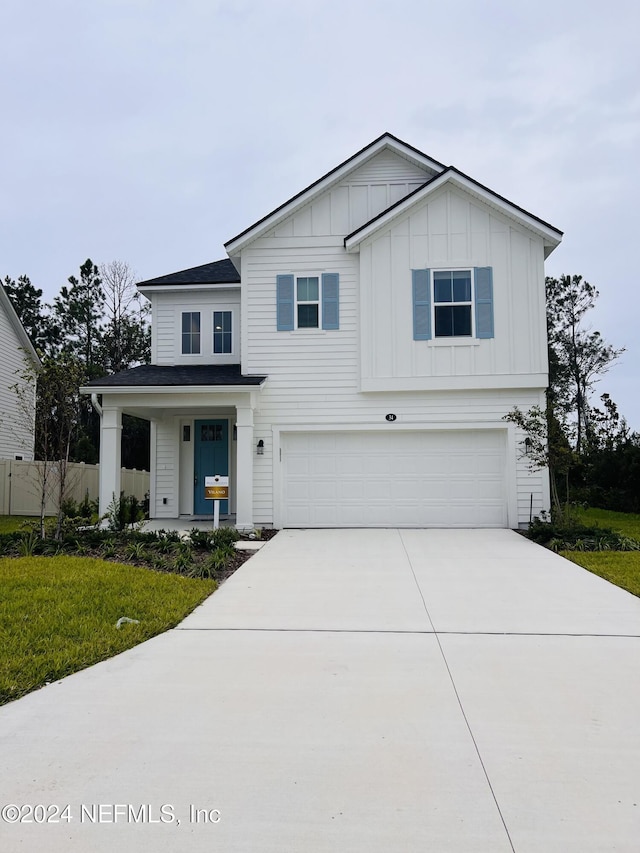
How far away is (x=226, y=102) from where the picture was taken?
1666 centimetres

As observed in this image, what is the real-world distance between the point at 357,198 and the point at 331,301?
253cm

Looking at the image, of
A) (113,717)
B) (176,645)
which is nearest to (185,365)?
(176,645)

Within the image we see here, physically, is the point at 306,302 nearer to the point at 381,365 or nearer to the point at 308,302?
the point at 308,302

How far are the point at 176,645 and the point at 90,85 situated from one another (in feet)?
49.5

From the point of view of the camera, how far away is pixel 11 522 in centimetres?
1571

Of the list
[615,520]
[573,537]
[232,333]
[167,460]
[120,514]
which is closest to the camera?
[573,537]

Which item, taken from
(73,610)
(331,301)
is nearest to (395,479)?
(331,301)

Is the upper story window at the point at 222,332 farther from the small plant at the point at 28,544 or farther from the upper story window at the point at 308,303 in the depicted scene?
the small plant at the point at 28,544

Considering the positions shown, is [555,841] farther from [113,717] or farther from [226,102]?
[226,102]

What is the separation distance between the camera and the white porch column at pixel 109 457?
1198 cm

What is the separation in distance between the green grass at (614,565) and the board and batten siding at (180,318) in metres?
9.12

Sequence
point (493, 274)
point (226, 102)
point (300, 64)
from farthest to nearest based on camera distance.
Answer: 1. point (226, 102)
2. point (300, 64)
3. point (493, 274)

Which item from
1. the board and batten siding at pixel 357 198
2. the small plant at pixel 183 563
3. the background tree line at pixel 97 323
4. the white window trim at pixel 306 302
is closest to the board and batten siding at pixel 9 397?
the background tree line at pixel 97 323

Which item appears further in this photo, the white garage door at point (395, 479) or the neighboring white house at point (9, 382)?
the neighboring white house at point (9, 382)
